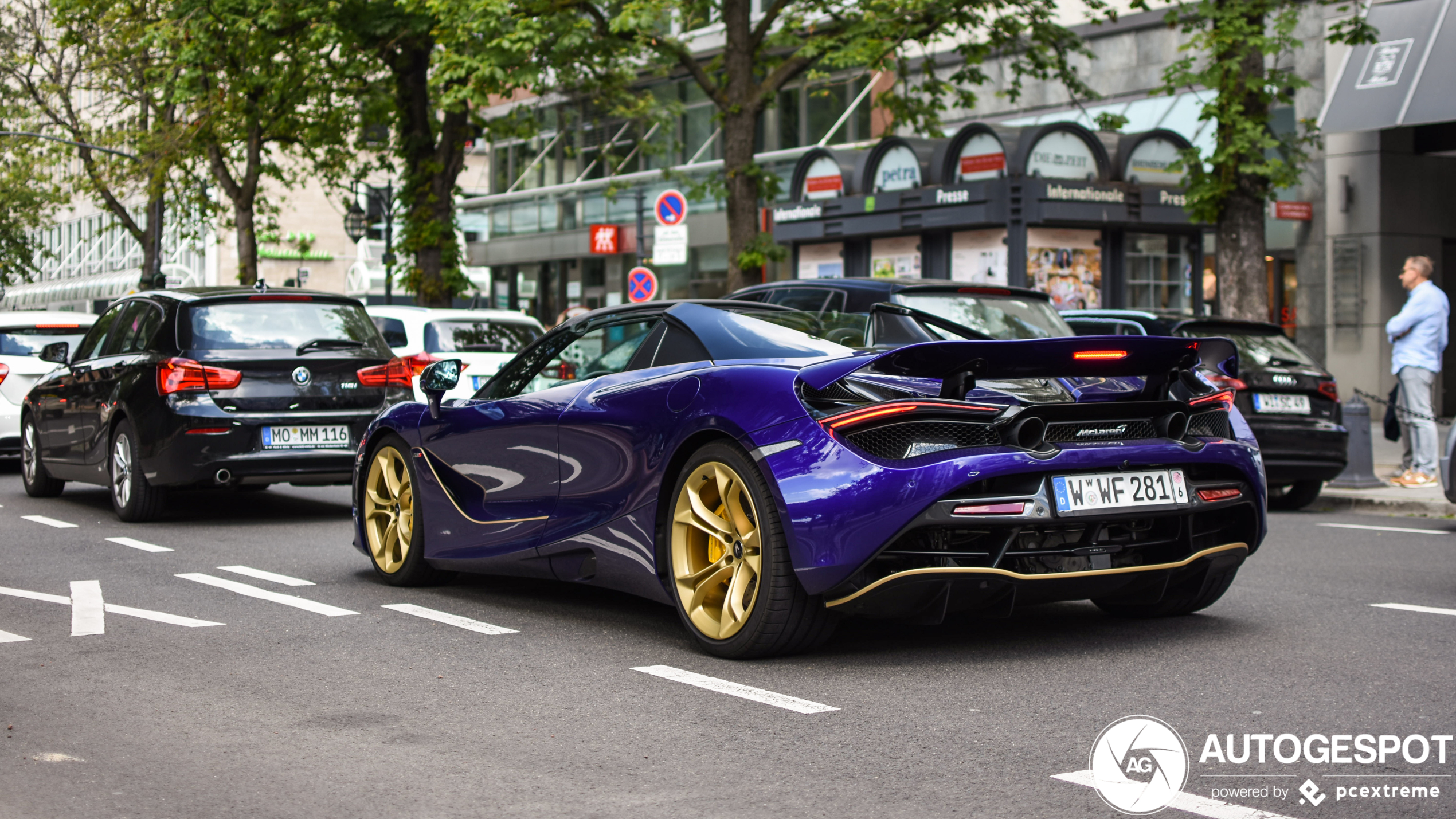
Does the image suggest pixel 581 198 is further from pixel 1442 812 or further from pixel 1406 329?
pixel 1442 812

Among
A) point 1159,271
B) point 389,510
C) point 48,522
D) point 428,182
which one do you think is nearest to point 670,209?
point 428,182

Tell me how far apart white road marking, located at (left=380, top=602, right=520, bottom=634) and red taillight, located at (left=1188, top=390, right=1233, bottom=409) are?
8.98ft

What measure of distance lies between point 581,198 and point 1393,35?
75.9 feet

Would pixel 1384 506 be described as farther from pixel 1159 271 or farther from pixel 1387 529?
pixel 1159 271

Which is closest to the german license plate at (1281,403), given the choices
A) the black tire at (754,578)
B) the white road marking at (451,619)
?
the white road marking at (451,619)

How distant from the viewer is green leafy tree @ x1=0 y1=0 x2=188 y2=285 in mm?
28125

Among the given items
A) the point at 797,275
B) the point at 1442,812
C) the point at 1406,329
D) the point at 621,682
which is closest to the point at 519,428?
the point at 621,682

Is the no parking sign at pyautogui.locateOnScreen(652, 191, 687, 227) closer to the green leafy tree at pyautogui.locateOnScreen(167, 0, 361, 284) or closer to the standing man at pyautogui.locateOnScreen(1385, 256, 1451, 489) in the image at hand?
the green leafy tree at pyautogui.locateOnScreen(167, 0, 361, 284)

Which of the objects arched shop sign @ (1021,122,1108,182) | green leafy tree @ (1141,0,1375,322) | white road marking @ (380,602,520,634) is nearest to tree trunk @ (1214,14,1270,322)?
green leafy tree @ (1141,0,1375,322)

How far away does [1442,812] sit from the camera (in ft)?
12.1

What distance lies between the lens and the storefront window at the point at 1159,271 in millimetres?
21906

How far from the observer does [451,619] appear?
6.79 meters

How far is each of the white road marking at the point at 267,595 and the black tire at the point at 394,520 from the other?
1.71ft

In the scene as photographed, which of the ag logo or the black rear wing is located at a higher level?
the black rear wing
